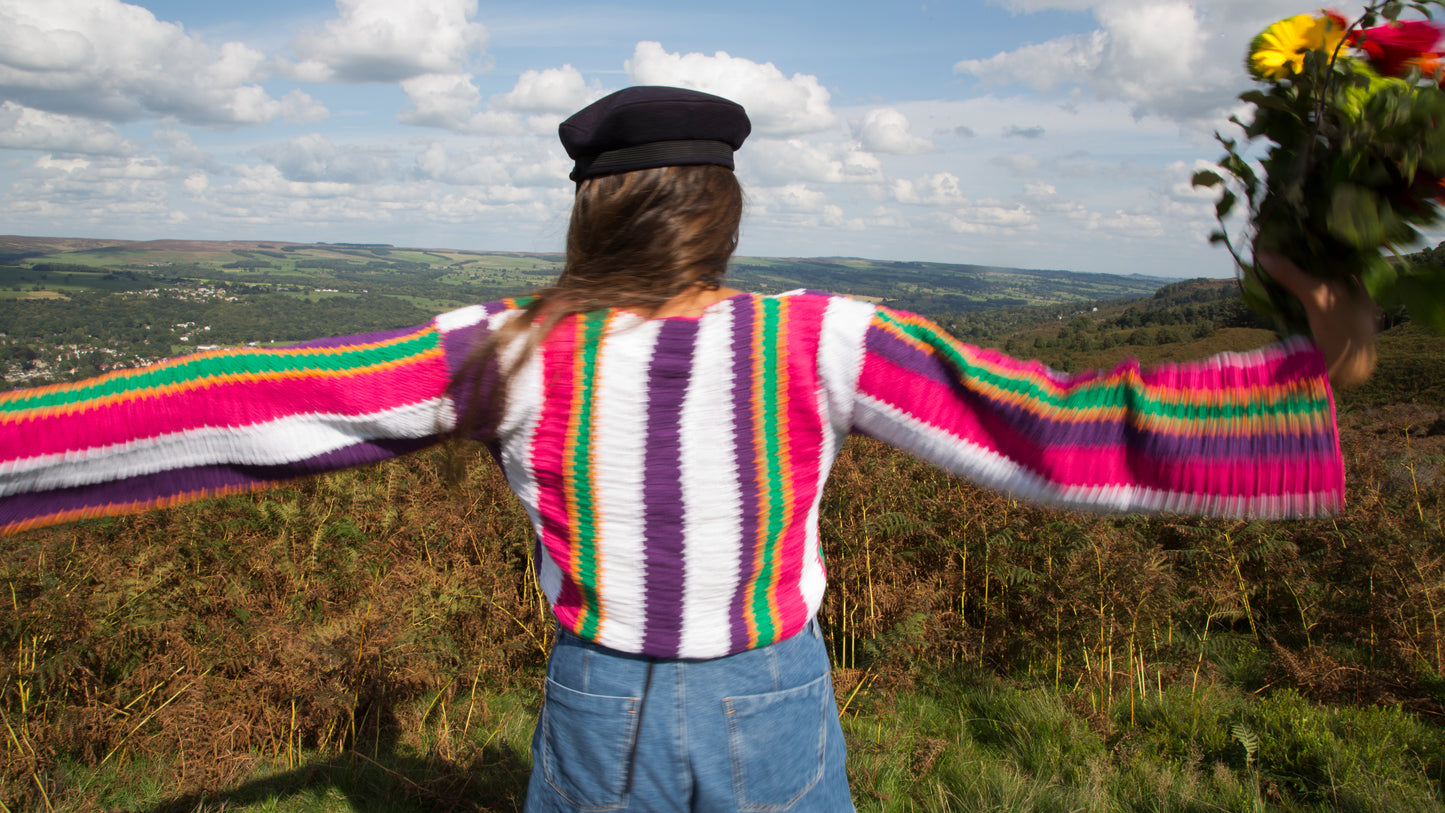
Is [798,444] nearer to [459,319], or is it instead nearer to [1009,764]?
[459,319]

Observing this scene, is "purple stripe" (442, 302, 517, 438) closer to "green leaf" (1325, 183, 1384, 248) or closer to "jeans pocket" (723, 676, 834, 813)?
"jeans pocket" (723, 676, 834, 813)

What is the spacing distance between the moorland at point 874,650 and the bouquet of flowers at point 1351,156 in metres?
1.74

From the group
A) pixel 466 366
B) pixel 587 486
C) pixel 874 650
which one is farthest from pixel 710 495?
pixel 874 650

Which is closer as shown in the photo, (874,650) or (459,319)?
(459,319)

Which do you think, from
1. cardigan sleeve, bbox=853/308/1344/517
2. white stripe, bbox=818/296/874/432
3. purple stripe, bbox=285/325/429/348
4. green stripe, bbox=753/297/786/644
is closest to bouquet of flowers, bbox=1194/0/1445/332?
cardigan sleeve, bbox=853/308/1344/517

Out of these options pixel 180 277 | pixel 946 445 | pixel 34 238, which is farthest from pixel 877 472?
pixel 34 238

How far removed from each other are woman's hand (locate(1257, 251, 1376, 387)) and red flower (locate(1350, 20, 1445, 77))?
338 millimetres

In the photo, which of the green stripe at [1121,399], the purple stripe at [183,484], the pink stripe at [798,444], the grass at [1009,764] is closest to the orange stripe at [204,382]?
the purple stripe at [183,484]

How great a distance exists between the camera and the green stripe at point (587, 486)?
108cm

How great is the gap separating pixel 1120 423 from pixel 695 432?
570mm

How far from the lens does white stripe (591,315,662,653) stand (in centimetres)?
108

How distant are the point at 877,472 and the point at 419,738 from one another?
2912 millimetres

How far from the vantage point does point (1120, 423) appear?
965 mm

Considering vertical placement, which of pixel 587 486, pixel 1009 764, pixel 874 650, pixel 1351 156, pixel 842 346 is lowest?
pixel 1009 764
